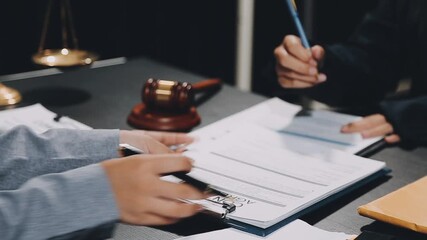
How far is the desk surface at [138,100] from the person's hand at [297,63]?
0.18 m

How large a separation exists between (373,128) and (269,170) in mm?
364

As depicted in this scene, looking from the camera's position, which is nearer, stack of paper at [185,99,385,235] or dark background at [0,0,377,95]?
stack of paper at [185,99,385,235]

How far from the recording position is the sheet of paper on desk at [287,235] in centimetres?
90

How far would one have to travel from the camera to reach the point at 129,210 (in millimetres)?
832

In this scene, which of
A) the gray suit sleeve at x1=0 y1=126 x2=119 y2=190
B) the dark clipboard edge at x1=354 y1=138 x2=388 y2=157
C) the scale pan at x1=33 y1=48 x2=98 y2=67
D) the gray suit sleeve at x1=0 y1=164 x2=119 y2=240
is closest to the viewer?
the gray suit sleeve at x1=0 y1=164 x2=119 y2=240

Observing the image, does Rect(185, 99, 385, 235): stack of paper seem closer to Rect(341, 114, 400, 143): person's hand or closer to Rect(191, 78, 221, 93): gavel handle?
Rect(341, 114, 400, 143): person's hand

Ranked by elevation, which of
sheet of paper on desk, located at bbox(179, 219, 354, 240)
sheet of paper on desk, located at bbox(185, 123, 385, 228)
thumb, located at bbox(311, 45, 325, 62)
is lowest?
sheet of paper on desk, located at bbox(179, 219, 354, 240)

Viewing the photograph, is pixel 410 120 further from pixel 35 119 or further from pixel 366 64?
pixel 35 119

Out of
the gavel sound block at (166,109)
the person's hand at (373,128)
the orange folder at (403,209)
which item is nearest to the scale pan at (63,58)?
the gavel sound block at (166,109)

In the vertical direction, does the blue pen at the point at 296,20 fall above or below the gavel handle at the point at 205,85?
above

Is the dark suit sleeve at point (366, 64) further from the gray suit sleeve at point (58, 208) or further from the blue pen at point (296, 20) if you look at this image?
the gray suit sleeve at point (58, 208)

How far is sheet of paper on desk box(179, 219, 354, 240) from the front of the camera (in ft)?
2.94

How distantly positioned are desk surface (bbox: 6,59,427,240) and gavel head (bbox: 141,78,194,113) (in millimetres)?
73

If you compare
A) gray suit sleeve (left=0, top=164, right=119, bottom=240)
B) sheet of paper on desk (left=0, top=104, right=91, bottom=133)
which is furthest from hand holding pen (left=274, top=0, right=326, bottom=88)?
gray suit sleeve (left=0, top=164, right=119, bottom=240)
